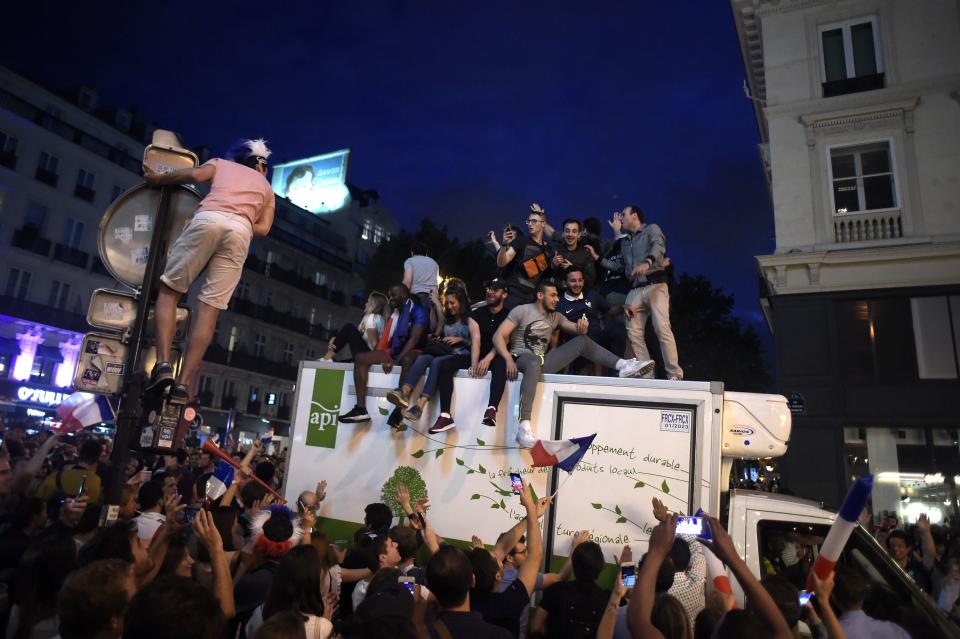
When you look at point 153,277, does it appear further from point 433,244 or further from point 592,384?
point 433,244

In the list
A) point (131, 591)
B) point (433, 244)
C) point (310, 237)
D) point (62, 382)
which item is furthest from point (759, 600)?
point (310, 237)

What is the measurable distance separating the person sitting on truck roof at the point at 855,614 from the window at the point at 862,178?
15.1 meters

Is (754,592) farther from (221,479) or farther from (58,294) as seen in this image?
(58,294)

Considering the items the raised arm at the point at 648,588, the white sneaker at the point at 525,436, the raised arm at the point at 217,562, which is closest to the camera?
the raised arm at the point at 648,588

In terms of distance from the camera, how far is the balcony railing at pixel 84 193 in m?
35.8

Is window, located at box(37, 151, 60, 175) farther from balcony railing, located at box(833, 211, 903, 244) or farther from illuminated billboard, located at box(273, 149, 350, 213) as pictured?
balcony railing, located at box(833, 211, 903, 244)

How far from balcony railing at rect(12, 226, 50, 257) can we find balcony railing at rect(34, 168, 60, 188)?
2.57 meters

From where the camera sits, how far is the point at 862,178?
1680 centimetres

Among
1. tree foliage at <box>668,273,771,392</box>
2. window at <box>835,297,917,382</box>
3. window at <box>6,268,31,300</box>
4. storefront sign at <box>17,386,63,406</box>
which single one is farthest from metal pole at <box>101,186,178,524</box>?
window at <box>6,268,31,300</box>

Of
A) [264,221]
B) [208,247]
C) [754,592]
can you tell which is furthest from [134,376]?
[754,592]

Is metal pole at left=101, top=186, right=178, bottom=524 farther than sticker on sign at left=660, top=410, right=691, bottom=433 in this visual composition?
No

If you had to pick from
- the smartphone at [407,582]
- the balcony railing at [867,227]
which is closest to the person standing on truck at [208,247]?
the smartphone at [407,582]

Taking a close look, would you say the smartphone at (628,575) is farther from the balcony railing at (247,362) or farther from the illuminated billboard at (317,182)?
the illuminated billboard at (317,182)

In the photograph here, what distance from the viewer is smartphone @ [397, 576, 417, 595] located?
13.7 feet
